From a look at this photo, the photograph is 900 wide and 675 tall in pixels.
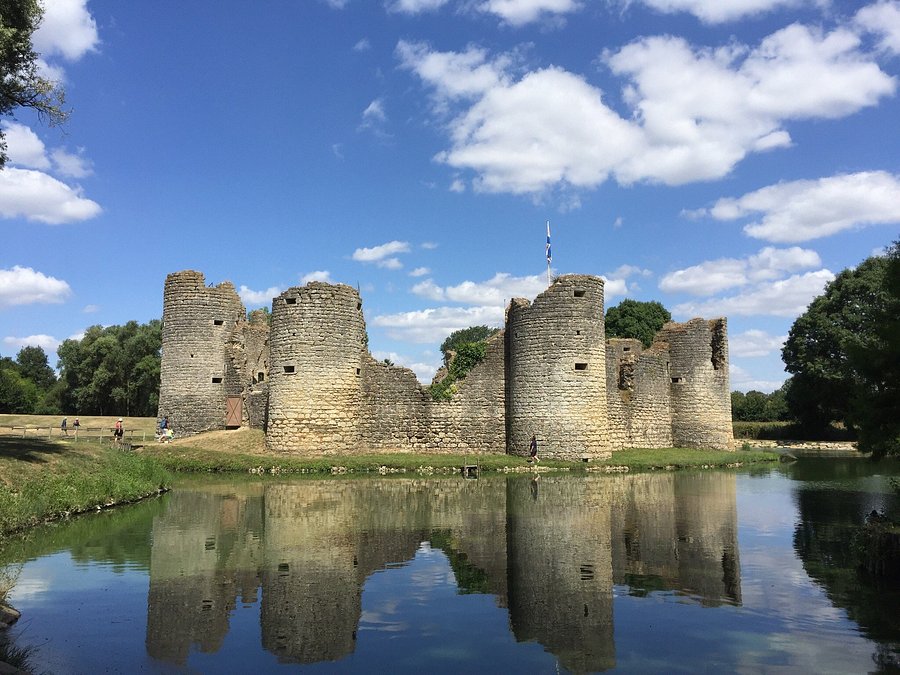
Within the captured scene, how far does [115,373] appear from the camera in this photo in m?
73.2

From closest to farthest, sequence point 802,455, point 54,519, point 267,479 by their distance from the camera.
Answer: point 54,519
point 267,479
point 802,455

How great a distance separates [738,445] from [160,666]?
43.5 metres

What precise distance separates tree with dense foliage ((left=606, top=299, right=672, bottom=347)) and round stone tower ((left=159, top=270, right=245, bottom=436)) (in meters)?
44.9

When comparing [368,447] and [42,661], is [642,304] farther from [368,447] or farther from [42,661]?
[42,661]

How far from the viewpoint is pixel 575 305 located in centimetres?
3123

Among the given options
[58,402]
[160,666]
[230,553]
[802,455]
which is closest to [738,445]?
[802,455]

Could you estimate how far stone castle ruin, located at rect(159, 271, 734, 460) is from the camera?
3109 cm

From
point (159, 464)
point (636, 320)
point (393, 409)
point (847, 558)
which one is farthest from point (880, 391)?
point (636, 320)

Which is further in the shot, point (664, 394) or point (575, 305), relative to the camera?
point (664, 394)

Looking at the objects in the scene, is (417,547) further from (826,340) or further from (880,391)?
(826,340)

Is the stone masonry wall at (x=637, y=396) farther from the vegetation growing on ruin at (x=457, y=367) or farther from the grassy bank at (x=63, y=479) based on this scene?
the grassy bank at (x=63, y=479)

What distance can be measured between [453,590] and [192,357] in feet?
101

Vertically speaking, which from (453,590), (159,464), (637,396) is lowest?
(453,590)

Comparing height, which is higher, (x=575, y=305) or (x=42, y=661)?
(x=575, y=305)
